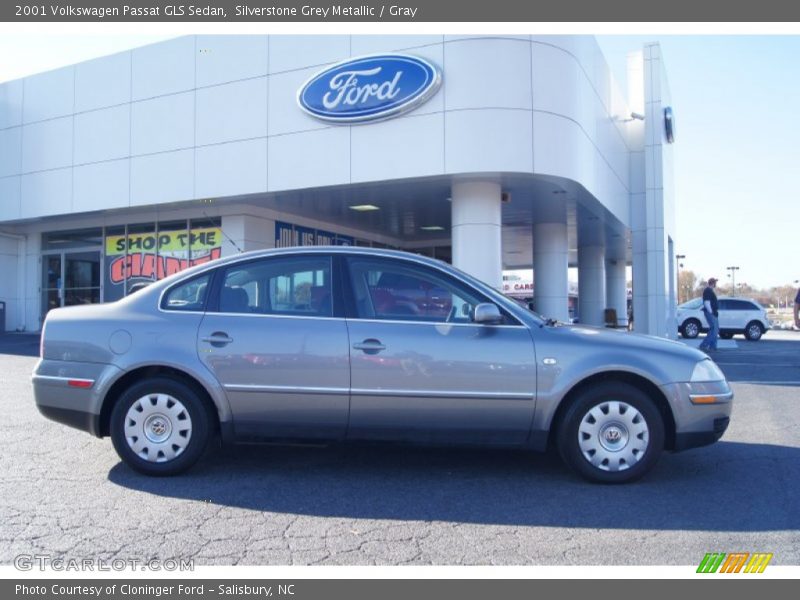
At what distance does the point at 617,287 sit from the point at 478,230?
17285 mm

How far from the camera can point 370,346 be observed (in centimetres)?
471

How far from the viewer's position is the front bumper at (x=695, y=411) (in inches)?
184

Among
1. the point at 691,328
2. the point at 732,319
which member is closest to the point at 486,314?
the point at 691,328

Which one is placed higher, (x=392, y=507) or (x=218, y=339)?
(x=218, y=339)

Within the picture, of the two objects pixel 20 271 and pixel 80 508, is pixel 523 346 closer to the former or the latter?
pixel 80 508

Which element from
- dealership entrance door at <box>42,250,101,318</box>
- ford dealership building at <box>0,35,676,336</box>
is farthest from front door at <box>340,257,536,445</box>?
dealership entrance door at <box>42,250,101,318</box>

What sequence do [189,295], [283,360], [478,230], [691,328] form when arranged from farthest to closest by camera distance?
1. [691,328]
2. [478,230]
3. [189,295]
4. [283,360]

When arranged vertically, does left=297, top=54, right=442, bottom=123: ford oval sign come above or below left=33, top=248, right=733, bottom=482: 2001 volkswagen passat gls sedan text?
above

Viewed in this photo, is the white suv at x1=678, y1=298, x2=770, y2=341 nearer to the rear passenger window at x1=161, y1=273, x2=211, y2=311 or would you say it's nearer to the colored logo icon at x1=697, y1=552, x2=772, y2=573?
the colored logo icon at x1=697, y1=552, x2=772, y2=573

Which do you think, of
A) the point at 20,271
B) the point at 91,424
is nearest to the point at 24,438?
the point at 91,424

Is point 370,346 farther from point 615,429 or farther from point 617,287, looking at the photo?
point 617,287

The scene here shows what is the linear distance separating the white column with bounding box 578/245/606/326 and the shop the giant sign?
1244 cm

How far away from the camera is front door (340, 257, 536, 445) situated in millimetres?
4641

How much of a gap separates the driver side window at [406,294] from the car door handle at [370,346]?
0.20 meters
